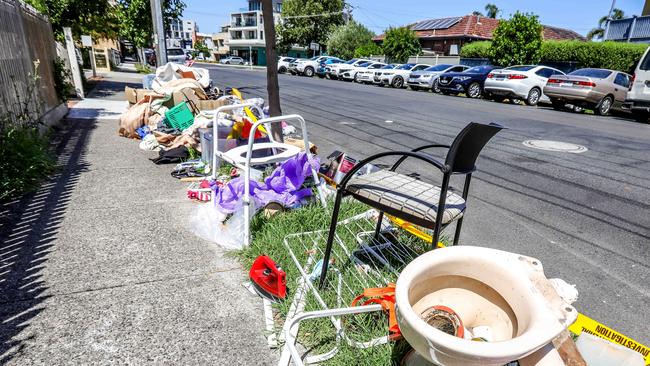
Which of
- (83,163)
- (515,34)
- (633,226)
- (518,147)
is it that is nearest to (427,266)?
(633,226)

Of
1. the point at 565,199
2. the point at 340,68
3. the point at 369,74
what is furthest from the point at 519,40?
the point at 565,199

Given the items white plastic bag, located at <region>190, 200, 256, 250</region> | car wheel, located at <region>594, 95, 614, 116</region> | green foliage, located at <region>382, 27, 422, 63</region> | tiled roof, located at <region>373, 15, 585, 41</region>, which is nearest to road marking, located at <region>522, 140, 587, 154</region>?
white plastic bag, located at <region>190, 200, 256, 250</region>

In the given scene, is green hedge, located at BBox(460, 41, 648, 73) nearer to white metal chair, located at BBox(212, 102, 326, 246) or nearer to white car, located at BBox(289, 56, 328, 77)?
white car, located at BBox(289, 56, 328, 77)

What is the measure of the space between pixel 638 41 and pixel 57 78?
26633 mm

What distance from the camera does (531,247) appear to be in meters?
3.23

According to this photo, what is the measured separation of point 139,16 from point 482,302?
2139 centimetres

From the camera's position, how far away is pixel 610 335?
5.90 feet

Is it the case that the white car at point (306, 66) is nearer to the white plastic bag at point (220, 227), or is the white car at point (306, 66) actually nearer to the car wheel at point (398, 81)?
the car wheel at point (398, 81)

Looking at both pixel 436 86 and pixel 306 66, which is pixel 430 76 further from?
pixel 306 66

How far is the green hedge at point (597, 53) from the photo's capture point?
18.1 metres

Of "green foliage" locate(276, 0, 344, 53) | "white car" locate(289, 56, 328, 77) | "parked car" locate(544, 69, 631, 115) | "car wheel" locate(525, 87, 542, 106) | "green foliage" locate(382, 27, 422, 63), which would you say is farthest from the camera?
"green foliage" locate(276, 0, 344, 53)

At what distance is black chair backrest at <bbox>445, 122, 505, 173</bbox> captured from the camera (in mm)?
1774

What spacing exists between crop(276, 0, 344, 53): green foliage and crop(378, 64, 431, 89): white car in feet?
106

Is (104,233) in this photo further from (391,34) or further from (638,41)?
(391,34)
